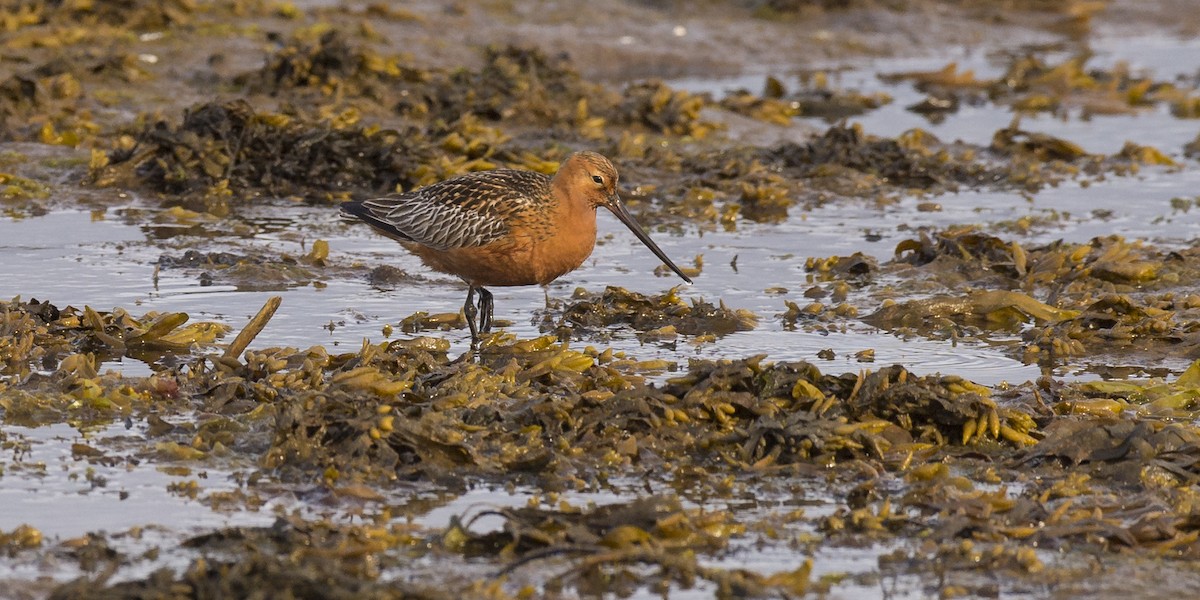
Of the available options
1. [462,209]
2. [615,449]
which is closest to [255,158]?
[462,209]

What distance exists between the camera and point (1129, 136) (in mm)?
13891

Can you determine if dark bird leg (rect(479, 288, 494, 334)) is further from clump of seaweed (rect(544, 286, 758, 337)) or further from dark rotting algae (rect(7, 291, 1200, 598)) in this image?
dark rotting algae (rect(7, 291, 1200, 598))

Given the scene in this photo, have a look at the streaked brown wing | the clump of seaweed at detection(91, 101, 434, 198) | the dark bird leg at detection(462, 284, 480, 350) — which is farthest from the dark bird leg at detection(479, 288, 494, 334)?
the clump of seaweed at detection(91, 101, 434, 198)

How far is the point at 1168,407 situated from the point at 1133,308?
1340 millimetres

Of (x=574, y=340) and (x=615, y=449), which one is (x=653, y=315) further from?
(x=615, y=449)

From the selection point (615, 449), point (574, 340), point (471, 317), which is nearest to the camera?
point (615, 449)

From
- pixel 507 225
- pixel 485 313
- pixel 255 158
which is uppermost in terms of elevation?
pixel 507 225

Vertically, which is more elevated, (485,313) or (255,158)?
(255,158)

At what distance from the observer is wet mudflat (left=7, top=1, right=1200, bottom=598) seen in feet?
15.5

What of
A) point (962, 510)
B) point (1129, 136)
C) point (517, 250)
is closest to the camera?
point (962, 510)

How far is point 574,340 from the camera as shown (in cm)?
742

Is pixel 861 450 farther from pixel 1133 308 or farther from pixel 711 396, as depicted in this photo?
pixel 1133 308

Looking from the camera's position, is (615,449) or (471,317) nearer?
(615,449)

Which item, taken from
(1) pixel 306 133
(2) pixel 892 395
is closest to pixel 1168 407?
(2) pixel 892 395
